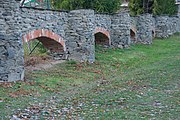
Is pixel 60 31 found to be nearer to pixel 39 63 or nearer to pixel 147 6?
pixel 39 63

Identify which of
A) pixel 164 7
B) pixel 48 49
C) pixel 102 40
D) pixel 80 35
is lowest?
pixel 48 49

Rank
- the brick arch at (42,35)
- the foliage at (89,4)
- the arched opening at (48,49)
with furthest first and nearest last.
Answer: the foliage at (89,4) < the arched opening at (48,49) < the brick arch at (42,35)

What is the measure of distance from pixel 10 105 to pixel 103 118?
2028mm

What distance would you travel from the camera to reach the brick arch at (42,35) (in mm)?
10652

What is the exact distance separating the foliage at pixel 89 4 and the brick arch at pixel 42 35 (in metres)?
4.94

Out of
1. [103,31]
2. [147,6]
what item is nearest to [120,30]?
[103,31]

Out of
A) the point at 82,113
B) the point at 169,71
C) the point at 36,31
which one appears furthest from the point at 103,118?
the point at 169,71

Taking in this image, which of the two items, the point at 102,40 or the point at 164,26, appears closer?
the point at 102,40

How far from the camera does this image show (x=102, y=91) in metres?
9.17

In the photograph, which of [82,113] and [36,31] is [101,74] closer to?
[36,31]

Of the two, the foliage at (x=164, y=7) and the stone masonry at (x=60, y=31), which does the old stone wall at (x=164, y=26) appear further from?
the stone masonry at (x=60, y=31)

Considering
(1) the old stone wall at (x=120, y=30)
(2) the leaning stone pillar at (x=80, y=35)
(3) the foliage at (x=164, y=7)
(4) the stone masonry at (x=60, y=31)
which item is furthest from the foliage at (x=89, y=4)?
(3) the foliage at (x=164, y=7)

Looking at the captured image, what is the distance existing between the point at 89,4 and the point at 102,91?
10450mm

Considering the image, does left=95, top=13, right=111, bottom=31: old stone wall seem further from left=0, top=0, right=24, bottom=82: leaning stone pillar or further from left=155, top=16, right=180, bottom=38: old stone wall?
left=155, top=16, right=180, bottom=38: old stone wall
